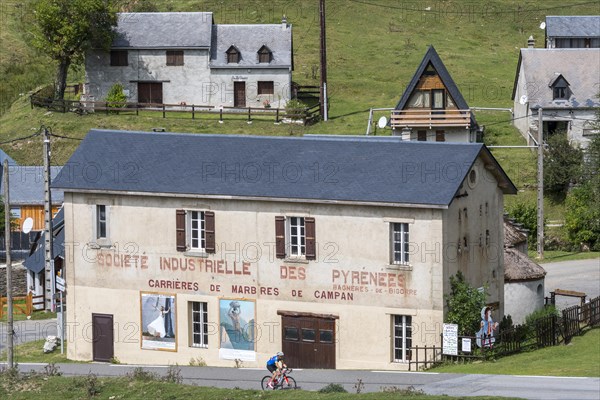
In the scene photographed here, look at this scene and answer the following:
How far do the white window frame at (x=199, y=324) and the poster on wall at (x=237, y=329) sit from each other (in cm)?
72

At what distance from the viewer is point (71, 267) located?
5384 cm

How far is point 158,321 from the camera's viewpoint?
52375 mm

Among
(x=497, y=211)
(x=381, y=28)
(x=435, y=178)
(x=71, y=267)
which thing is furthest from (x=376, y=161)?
(x=381, y=28)

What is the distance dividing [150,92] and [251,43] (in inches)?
312

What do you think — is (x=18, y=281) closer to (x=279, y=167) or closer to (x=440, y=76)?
(x=279, y=167)

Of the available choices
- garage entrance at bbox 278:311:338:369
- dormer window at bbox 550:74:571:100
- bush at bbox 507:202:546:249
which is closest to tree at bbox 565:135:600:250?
bush at bbox 507:202:546:249

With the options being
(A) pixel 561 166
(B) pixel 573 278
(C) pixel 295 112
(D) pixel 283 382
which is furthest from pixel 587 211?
(D) pixel 283 382

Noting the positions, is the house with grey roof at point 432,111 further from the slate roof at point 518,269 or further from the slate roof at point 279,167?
the slate roof at point 279,167

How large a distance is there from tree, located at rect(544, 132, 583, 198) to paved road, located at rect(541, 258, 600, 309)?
1002cm

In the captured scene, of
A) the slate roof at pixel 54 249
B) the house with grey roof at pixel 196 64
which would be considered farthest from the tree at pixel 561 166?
the slate roof at pixel 54 249

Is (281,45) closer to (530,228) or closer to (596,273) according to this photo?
(530,228)

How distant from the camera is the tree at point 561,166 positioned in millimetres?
81000

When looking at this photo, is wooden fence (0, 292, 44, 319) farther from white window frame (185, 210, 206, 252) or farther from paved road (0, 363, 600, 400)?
white window frame (185, 210, 206, 252)

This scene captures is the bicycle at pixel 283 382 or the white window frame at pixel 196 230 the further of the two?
the white window frame at pixel 196 230
